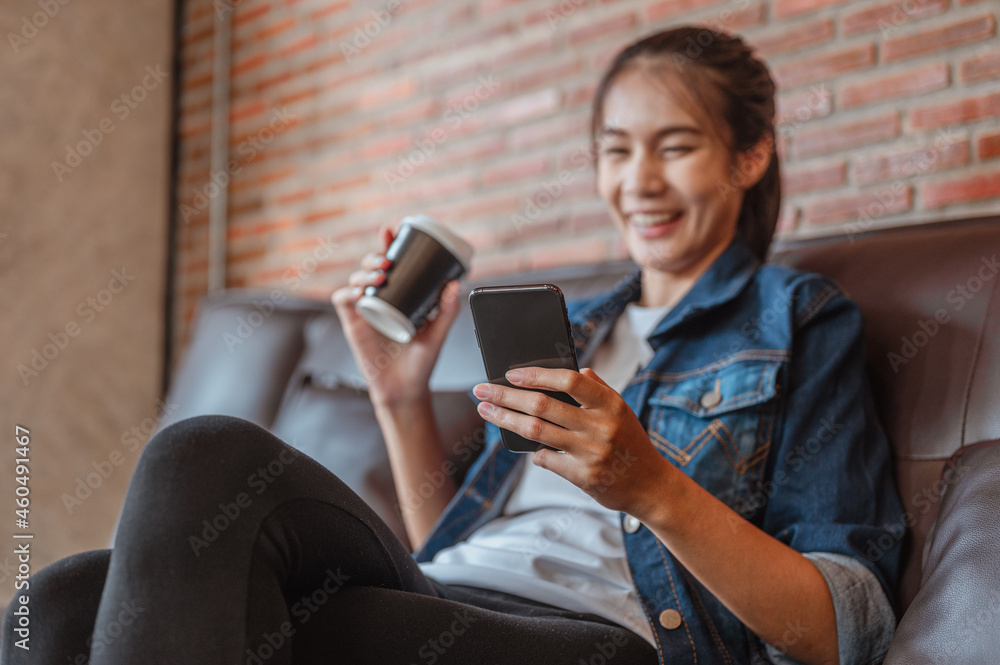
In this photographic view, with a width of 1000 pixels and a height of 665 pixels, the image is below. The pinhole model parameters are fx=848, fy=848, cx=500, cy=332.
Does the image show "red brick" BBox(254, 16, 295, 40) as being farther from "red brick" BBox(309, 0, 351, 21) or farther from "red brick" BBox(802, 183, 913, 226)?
"red brick" BBox(802, 183, 913, 226)

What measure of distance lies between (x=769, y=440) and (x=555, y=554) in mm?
269

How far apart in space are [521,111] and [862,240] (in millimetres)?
1030

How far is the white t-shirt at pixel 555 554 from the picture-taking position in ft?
2.94

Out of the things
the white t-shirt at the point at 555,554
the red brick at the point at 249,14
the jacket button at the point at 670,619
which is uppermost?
the red brick at the point at 249,14

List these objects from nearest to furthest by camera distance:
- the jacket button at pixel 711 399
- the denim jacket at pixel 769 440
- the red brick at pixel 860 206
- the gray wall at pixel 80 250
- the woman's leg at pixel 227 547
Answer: the woman's leg at pixel 227 547 < the denim jacket at pixel 769 440 < the jacket button at pixel 711 399 < the red brick at pixel 860 206 < the gray wall at pixel 80 250

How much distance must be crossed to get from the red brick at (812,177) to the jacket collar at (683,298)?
44 centimetres

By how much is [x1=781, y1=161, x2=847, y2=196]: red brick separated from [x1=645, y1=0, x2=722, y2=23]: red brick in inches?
15.3

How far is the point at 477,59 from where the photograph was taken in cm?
209

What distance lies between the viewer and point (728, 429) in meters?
0.94

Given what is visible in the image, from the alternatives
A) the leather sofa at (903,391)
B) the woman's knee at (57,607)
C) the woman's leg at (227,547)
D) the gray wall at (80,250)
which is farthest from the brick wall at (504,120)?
the woman's knee at (57,607)

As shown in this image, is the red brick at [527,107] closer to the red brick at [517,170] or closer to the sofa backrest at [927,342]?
the red brick at [517,170]

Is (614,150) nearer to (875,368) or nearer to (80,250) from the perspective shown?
(875,368)

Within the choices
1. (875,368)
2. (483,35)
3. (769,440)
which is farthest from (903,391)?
(483,35)

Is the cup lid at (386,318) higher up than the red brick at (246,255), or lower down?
lower down
